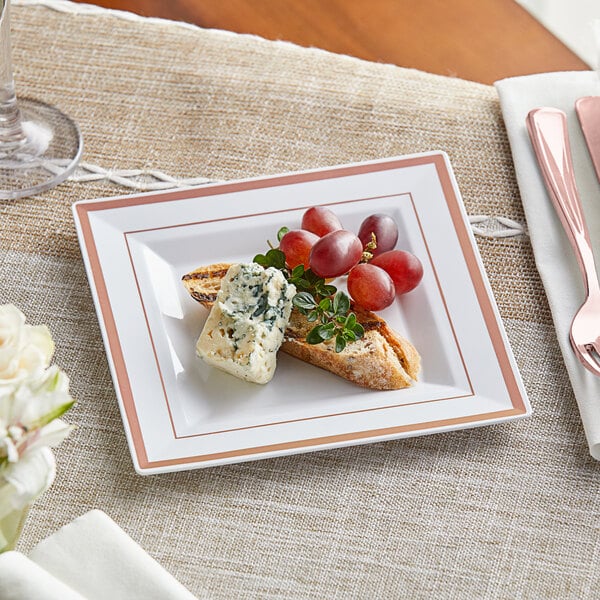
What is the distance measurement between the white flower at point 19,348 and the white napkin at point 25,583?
0.17 meters

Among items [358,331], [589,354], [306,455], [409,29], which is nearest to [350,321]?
[358,331]

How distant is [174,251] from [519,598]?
1.62 feet

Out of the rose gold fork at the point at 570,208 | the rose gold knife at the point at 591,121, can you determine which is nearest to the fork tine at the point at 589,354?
the rose gold fork at the point at 570,208

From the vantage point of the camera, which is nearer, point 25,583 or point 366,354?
point 25,583

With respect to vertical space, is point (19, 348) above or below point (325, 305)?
above

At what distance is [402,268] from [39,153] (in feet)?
1.53

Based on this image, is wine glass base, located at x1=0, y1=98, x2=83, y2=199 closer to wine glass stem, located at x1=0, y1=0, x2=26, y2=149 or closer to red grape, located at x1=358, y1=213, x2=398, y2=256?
wine glass stem, located at x1=0, y1=0, x2=26, y2=149

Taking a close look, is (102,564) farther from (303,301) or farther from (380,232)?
(380,232)

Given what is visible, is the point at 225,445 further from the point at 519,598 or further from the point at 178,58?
the point at 178,58

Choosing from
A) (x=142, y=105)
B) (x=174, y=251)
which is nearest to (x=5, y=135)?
(x=142, y=105)

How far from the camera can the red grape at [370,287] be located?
0.94m

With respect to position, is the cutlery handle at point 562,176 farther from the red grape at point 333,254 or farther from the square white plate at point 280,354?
the red grape at point 333,254

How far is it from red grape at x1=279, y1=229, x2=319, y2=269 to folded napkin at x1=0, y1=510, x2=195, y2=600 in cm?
A: 32

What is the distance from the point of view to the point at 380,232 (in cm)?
100
